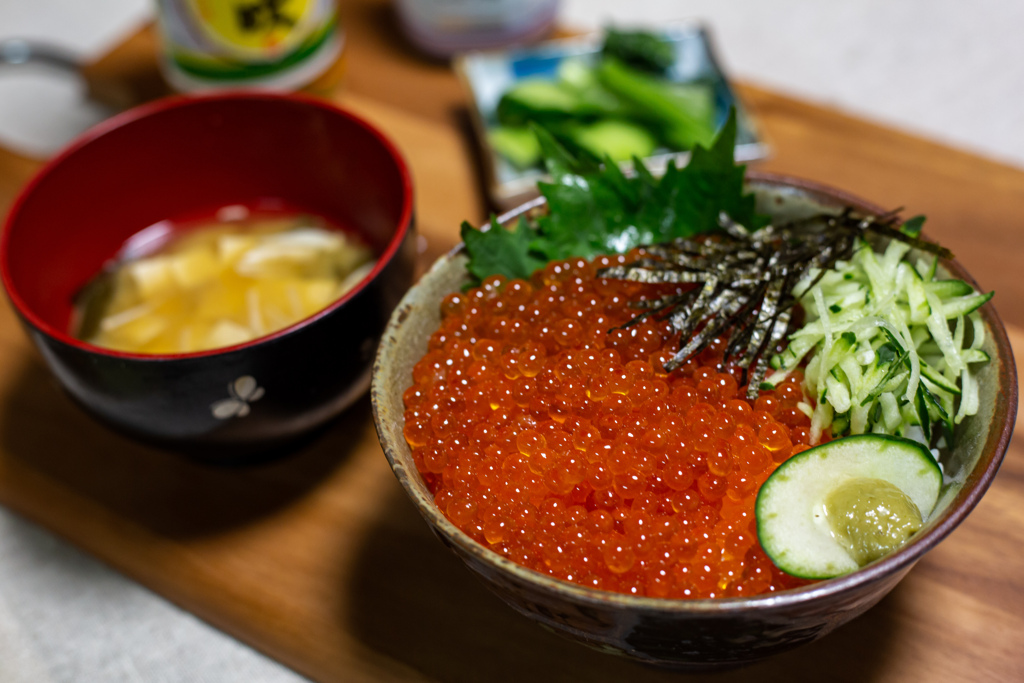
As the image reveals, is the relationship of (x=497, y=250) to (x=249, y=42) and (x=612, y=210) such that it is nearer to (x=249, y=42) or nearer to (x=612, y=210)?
(x=612, y=210)

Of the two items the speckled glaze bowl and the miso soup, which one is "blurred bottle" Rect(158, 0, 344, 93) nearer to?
the miso soup

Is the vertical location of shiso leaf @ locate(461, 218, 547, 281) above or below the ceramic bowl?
above

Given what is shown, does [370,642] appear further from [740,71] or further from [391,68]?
[740,71]

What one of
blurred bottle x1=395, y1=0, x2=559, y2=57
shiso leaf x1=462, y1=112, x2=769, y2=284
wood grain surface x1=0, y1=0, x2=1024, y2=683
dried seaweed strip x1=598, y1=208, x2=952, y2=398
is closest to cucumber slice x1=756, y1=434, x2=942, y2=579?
dried seaweed strip x1=598, y1=208, x2=952, y2=398

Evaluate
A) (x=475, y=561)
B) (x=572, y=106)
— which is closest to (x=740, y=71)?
(x=572, y=106)

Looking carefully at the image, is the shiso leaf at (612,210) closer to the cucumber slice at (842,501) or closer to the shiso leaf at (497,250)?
the shiso leaf at (497,250)
